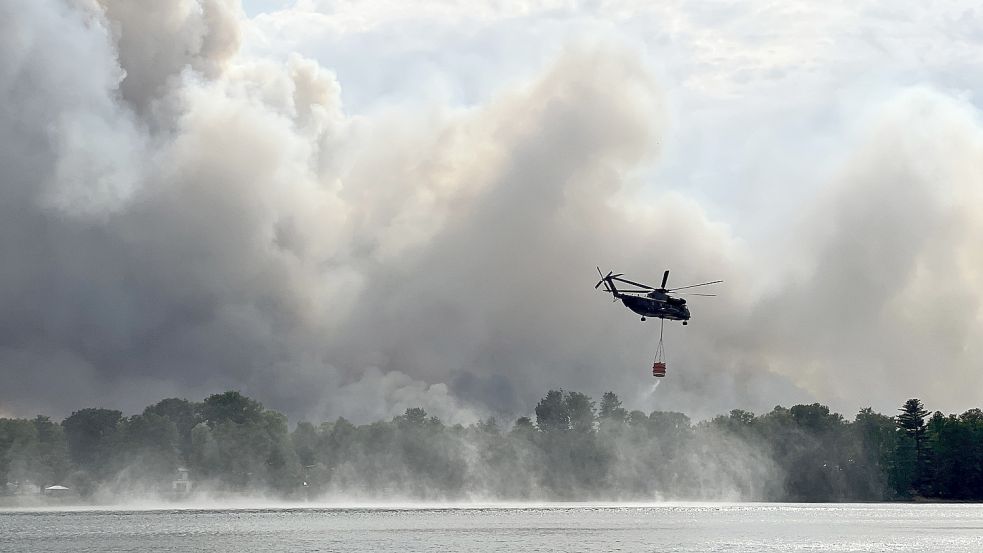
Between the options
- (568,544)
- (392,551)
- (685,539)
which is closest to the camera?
(392,551)

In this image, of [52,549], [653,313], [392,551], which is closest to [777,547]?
[653,313]

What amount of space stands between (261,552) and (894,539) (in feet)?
297

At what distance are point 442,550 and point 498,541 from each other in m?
20.4

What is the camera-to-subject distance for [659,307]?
17975 centimetres

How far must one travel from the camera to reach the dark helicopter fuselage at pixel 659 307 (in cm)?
17889

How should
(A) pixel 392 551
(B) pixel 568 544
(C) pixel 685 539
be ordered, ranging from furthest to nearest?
(C) pixel 685 539 < (B) pixel 568 544 < (A) pixel 392 551

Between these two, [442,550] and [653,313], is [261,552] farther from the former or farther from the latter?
[653,313]

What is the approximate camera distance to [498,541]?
193 m

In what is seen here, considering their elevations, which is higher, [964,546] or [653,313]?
[653,313]

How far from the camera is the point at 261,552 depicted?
572 ft

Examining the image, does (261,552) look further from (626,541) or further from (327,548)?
(626,541)

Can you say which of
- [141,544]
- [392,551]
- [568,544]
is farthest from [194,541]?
[568,544]

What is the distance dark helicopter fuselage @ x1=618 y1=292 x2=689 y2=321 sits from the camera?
179 meters

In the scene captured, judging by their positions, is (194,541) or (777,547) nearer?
(777,547)
